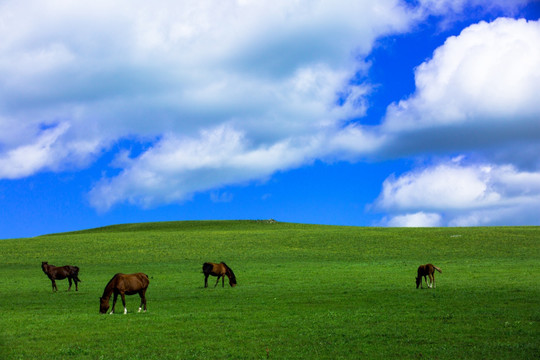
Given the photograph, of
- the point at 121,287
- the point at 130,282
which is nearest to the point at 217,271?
the point at 130,282

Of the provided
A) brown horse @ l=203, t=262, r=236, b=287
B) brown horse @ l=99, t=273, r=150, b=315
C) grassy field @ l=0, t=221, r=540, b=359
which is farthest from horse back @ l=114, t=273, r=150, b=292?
brown horse @ l=203, t=262, r=236, b=287

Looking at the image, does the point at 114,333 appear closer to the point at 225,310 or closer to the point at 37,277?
the point at 225,310

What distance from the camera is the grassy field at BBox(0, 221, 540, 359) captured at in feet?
52.4

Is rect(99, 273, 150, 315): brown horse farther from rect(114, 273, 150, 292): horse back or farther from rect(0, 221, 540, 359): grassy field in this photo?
rect(0, 221, 540, 359): grassy field

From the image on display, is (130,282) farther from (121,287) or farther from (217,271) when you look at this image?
(217,271)

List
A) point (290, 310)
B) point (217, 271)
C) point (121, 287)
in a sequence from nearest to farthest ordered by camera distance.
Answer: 1. point (121, 287)
2. point (290, 310)
3. point (217, 271)

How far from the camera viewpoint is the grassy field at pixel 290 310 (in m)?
16.0

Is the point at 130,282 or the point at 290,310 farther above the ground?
the point at 130,282

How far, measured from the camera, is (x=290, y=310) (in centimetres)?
2348

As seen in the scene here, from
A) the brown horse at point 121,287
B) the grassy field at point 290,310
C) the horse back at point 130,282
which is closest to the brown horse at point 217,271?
the grassy field at point 290,310

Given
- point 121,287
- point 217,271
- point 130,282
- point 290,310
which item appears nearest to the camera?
point 121,287

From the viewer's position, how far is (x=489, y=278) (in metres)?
36.5

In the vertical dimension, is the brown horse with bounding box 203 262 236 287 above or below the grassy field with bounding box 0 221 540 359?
above

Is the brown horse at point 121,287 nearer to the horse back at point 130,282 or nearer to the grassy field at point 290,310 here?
the horse back at point 130,282
